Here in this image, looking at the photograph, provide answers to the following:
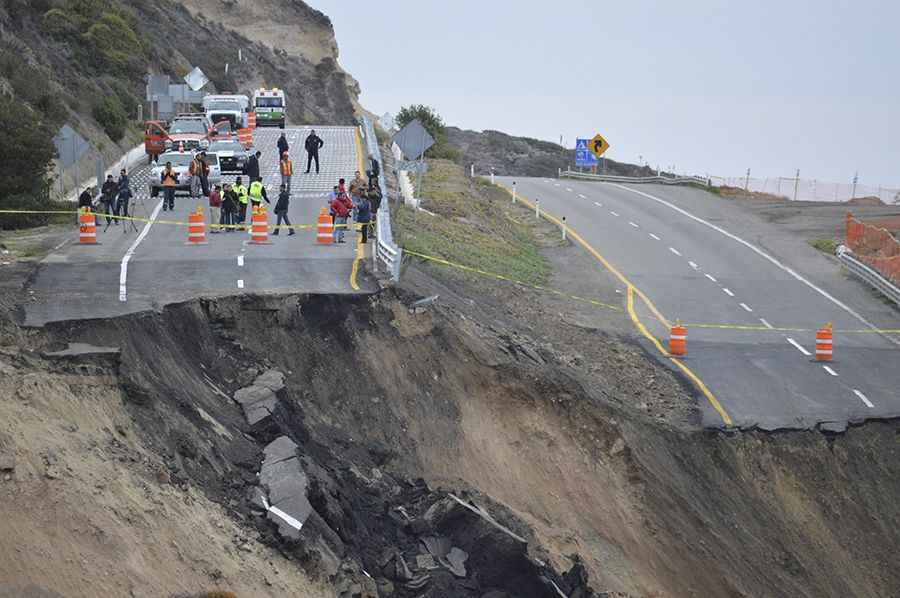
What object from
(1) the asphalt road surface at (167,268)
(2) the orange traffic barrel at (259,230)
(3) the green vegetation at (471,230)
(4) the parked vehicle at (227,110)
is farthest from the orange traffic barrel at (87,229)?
(4) the parked vehicle at (227,110)

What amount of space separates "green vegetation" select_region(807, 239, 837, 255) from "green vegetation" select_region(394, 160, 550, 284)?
9326 mm

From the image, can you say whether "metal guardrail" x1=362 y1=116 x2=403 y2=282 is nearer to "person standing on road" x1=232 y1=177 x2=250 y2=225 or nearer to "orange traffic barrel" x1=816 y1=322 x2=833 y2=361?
"person standing on road" x1=232 y1=177 x2=250 y2=225

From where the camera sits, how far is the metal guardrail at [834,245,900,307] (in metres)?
38.5

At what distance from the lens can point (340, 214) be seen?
33219 millimetres

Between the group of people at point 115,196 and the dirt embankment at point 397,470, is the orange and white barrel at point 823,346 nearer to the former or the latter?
the dirt embankment at point 397,470

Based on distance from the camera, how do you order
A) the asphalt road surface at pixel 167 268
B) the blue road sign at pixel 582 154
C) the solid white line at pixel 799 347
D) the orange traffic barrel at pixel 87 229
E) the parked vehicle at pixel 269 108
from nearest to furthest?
1. the asphalt road surface at pixel 167 268
2. the orange traffic barrel at pixel 87 229
3. the solid white line at pixel 799 347
4. the parked vehicle at pixel 269 108
5. the blue road sign at pixel 582 154

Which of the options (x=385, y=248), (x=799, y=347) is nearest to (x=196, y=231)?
(x=385, y=248)

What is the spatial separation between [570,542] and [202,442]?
686 centimetres

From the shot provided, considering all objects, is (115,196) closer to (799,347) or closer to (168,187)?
(168,187)

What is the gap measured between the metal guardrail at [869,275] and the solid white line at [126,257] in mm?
20172

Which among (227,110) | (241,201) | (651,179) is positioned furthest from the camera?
(651,179)

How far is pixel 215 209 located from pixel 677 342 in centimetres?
1246

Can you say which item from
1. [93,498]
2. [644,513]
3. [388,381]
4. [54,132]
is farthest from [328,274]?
[54,132]

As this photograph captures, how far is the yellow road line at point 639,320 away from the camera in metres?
28.7
